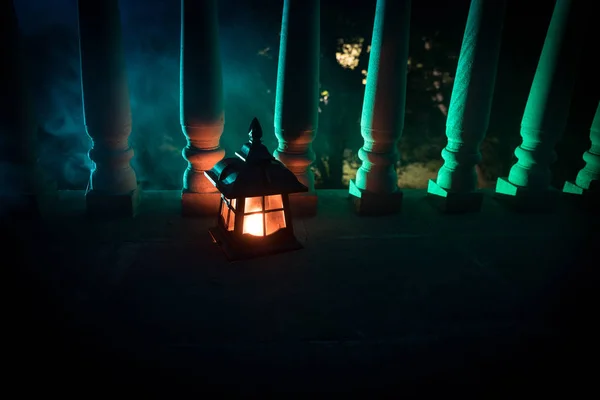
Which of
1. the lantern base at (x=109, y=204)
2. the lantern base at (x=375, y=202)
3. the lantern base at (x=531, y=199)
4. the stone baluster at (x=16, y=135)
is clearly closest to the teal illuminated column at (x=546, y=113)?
the lantern base at (x=531, y=199)

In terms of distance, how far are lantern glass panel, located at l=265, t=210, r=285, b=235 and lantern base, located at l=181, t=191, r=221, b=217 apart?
3.08ft

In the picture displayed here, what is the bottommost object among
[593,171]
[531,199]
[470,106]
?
[531,199]

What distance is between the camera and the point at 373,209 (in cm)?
502

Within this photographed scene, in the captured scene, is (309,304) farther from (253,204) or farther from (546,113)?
(546,113)

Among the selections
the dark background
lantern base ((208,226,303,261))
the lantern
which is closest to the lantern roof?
the lantern

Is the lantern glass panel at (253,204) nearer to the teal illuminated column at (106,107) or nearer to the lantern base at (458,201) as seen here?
the teal illuminated column at (106,107)

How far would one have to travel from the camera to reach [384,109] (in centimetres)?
458

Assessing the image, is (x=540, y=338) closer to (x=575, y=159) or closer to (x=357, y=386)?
(x=357, y=386)

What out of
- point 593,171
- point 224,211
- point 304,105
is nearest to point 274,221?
point 224,211

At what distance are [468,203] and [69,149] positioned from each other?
5430mm

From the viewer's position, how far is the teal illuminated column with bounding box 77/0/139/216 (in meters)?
4.00

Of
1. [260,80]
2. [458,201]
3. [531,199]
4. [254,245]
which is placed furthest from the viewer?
[260,80]

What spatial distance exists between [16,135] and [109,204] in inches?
42.2

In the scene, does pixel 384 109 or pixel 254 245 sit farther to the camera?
pixel 384 109
